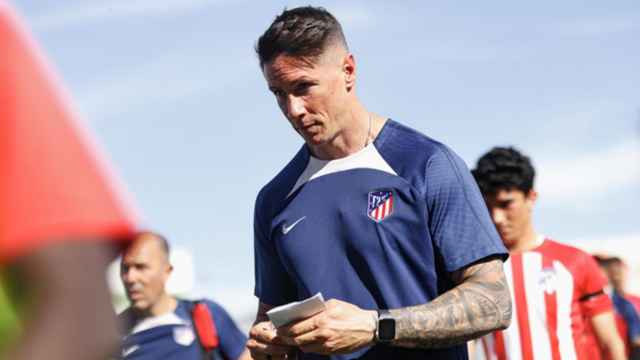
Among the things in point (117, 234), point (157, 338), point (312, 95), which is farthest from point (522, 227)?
point (117, 234)

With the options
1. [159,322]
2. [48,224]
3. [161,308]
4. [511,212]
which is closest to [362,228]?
[48,224]

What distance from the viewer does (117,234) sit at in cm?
197

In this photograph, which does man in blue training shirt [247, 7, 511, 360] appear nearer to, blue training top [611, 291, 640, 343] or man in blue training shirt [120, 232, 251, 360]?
man in blue training shirt [120, 232, 251, 360]

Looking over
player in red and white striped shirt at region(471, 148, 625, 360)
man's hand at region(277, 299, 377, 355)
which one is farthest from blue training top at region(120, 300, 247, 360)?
man's hand at region(277, 299, 377, 355)

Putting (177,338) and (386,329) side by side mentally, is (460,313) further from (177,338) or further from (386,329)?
(177,338)

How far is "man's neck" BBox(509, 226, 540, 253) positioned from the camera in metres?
8.15

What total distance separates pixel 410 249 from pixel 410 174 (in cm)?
25

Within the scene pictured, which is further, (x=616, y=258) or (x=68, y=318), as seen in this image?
(x=616, y=258)

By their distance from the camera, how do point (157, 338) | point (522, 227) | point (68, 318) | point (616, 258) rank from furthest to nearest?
point (616, 258) < point (157, 338) < point (522, 227) < point (68, 318)

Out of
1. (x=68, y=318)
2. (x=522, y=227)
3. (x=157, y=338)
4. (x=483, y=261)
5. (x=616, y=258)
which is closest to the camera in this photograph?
(x=68, y=318)

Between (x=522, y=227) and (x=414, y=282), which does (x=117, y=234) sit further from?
(x=522, y=227)

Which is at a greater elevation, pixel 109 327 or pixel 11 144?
pixel 11 144

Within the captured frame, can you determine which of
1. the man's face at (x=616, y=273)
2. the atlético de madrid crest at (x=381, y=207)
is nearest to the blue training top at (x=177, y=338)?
the atlético de madrid crest at (x=381, y=207)

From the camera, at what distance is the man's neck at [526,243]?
8148 mm
